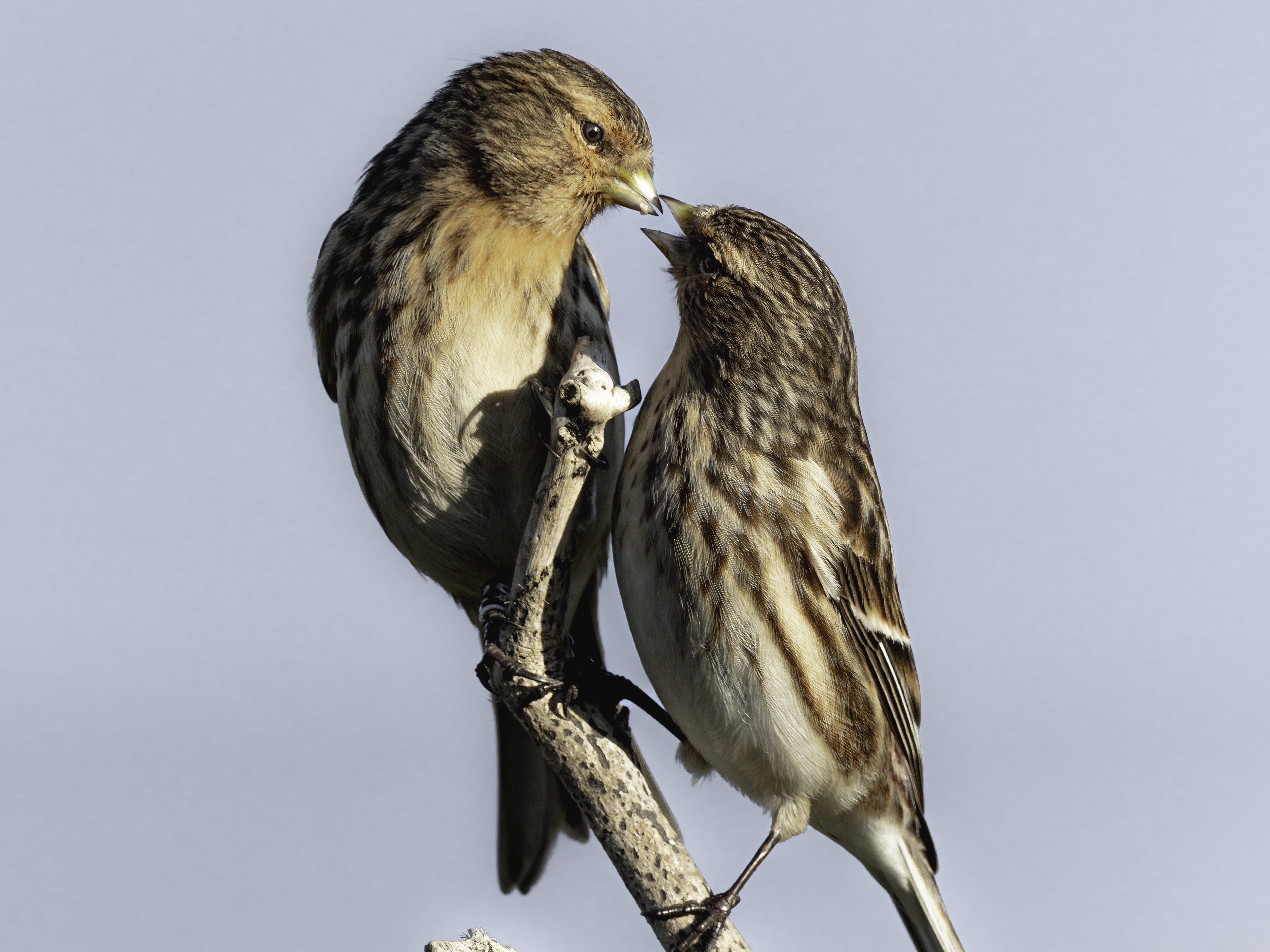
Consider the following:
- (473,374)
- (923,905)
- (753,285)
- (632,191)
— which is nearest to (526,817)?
(923,905)

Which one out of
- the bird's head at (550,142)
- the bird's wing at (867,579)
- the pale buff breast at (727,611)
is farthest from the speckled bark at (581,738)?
the bird's wing at (867,579)

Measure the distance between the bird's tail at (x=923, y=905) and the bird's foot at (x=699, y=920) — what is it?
1.04m

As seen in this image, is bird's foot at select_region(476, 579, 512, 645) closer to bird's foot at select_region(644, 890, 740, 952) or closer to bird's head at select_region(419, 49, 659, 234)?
bird's foot at select_region(644, 890, 740, 952)

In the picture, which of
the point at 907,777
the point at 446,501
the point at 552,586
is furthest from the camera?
the point at 907,777

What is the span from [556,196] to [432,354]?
0.75m

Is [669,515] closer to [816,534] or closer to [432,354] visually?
[816,534]

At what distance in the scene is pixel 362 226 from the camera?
17.5 ft

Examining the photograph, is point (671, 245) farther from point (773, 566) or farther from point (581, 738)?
point (581, 738)

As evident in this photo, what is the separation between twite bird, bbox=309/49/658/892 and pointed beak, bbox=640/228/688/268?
20cm

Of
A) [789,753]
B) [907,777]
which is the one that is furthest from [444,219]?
[907,777]

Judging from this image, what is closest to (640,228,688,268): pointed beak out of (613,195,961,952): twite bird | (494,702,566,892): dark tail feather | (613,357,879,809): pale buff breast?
(613,195,961,952): twite bird

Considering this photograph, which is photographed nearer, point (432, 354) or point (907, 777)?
point (432, 354)

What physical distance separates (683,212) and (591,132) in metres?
0.44

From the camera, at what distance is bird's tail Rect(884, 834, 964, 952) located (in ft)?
18.2
